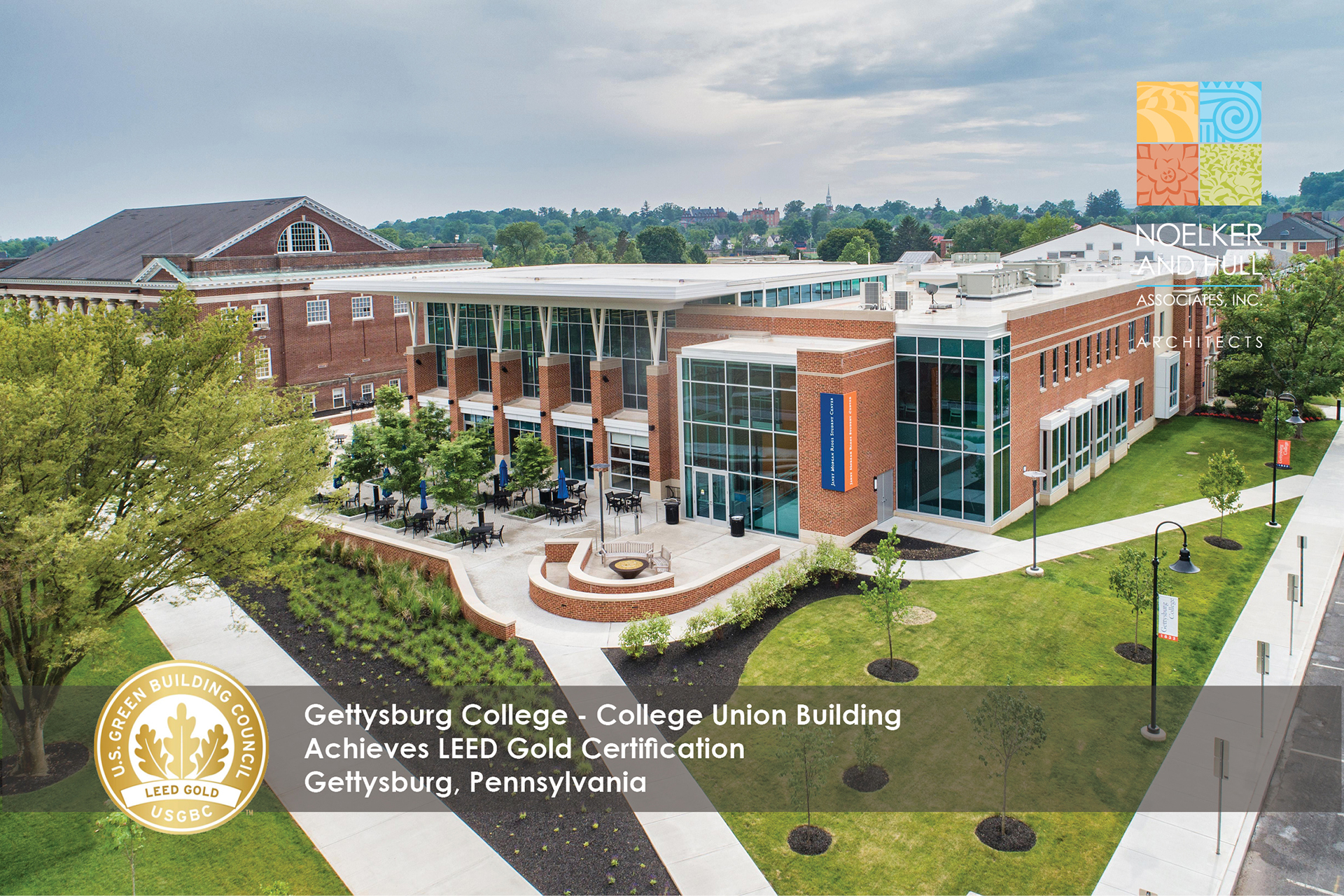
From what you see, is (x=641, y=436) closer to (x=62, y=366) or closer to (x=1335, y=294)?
(x=62, y=366)

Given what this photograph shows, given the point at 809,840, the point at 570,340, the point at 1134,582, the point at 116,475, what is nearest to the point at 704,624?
the point at 809,840

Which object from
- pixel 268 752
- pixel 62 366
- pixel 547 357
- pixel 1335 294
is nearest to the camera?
pixel 62 366

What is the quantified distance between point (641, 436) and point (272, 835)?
21978mm

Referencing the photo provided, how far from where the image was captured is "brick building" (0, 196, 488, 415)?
57.7 metres

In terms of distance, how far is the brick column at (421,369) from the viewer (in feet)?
147

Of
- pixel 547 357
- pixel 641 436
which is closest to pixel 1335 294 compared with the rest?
pixel 641 436

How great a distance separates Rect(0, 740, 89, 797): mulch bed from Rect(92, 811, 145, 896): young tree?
229 cm

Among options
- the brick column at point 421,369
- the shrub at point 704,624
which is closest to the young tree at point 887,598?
the shrub at point 704,624

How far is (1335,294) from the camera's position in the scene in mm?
45250

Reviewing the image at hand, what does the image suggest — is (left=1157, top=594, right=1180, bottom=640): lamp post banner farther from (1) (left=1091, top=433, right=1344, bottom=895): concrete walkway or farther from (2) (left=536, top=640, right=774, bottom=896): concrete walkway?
(2) (left=536, top=640, right=774, bottom=896): concrete walkway

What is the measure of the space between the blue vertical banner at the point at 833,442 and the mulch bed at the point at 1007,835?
14.7m

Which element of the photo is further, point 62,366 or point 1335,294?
point 1335,294

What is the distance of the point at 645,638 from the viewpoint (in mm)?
23547

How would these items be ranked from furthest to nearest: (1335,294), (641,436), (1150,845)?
(1335,294) → (641,436) → (1150,845)
